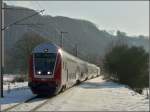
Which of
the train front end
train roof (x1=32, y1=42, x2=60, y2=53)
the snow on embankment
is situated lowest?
the snow on embankment

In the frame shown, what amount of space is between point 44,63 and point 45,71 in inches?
23.3

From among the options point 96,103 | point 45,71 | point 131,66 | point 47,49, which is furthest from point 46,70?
point 131,66

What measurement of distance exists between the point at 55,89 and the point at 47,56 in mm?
2319

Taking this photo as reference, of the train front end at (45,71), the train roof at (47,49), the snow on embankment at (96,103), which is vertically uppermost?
the train roof at (47,49)

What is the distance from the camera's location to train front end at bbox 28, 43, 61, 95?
31266 mm

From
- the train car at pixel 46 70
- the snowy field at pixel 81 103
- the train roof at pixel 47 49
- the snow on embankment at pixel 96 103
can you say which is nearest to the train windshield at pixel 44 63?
the train car at pixel 46 70

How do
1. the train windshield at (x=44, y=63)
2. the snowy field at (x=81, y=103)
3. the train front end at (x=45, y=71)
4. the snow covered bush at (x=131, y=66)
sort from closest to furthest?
the snowy field at (x=81, y=103)
the train front end at (x=45, y=71)
the train windshield at (x=44, y=63)
the snow covered bush at (x=131, y=66)

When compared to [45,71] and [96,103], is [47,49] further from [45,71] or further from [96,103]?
[96,103]

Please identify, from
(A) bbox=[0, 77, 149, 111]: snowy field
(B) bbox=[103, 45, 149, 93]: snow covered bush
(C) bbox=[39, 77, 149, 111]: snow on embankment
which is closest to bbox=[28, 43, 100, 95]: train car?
(A) bbox=[0, 77, 149, 111]: snowy field

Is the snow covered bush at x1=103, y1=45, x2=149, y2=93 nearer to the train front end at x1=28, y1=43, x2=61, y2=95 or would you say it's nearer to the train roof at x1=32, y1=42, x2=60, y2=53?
the train roof at x1=32, y1=42, x2=60, y2=53

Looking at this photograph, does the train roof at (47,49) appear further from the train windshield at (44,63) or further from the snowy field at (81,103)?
the snowy field at (81,103)

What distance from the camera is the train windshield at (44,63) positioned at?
31641mm

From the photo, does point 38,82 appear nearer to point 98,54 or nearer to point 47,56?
point 47,56

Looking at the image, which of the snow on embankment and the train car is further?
the train car
